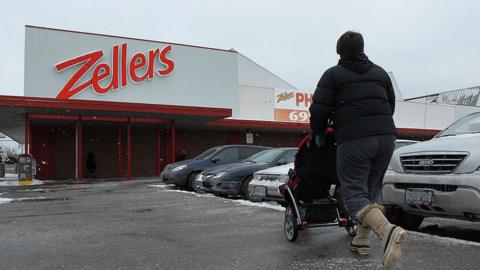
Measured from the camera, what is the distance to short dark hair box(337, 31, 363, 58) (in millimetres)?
4449

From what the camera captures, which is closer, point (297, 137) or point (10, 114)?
point (10, 114)

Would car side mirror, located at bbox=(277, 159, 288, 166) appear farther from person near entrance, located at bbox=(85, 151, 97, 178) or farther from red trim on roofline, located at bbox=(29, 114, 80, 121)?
person near entrance, located at bbox=(85, 151, 97, 178)

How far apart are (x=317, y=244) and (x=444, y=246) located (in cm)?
131

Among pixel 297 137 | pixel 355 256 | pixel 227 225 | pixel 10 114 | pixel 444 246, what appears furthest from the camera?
pixel 297 137

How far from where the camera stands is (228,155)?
48.3 feet

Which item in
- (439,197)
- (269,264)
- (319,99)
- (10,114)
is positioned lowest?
(269,264)

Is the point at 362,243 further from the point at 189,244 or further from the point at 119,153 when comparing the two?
the point at 119,153

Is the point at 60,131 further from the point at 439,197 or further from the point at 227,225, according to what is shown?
the point at 439,197

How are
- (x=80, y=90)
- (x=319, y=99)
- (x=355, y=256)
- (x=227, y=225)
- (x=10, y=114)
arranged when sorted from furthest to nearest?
(x=80, y=90) → (x=10, y=114) → (x=227, y=225) → (x=355, y=256) → (x=319, y=99)

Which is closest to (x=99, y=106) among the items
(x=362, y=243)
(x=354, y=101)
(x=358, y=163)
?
(x=362, y=243)

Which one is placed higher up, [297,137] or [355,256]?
[297,137]

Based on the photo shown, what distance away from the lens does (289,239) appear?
5.57 meters

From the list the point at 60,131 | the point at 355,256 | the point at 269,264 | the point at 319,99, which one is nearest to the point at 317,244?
the point at 355,256

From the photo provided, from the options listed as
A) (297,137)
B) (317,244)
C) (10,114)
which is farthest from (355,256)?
(297,137)
